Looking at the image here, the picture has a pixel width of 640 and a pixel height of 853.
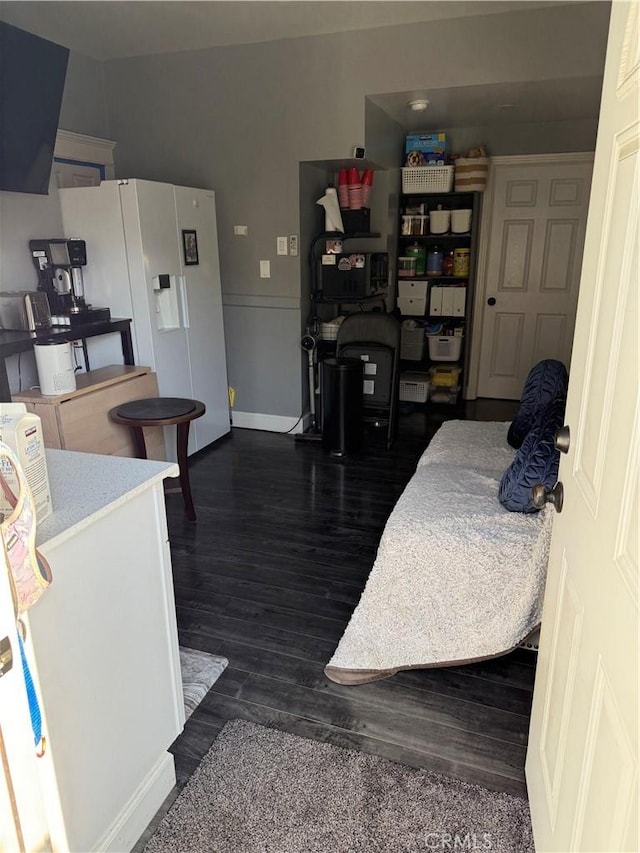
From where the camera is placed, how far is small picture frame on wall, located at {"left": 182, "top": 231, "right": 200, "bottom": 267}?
3.83m

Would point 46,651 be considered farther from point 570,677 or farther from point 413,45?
point 413,45

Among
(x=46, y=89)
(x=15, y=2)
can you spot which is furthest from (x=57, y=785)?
(x=15, y=2)

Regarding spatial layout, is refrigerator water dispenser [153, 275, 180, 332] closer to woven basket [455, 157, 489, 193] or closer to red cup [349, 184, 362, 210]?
red cup [349, 184, 362, 210]


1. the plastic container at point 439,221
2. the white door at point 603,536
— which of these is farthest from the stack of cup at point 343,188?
the white door at point 603,536

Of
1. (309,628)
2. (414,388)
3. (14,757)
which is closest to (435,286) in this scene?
(414,388)

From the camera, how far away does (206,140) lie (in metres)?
4.25

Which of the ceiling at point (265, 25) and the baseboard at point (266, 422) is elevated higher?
the ceiling at point (265, 25)

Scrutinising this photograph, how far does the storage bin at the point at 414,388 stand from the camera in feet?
17.3

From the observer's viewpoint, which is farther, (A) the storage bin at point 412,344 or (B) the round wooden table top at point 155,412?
(A) the storage bin at point 412,344

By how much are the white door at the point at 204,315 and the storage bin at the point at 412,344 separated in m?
1.75

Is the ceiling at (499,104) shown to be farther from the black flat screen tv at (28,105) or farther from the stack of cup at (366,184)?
the black flat screen tv at (28,105)

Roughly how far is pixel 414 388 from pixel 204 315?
2104mm

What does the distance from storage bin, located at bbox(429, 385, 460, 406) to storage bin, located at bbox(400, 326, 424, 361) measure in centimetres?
36

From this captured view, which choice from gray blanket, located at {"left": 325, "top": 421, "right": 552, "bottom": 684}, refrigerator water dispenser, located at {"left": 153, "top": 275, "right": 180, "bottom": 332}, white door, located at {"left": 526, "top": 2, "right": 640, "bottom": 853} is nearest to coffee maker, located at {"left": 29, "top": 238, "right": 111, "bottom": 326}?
refrigerator water dispenser, located at {"left": 153, "top": 275, "right": 180, "bottom": 332}
